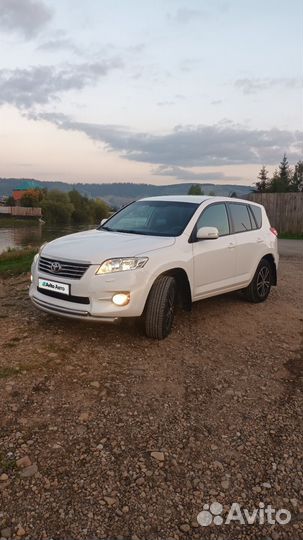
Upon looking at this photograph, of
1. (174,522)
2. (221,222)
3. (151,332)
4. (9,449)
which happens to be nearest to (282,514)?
(174,522)

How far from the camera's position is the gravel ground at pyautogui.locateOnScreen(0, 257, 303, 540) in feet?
7.15

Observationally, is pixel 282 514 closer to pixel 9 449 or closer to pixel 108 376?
pixel 9 449

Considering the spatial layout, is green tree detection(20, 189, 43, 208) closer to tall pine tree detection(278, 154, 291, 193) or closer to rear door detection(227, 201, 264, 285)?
tall pine tree detection(278, 154, 291, 193)

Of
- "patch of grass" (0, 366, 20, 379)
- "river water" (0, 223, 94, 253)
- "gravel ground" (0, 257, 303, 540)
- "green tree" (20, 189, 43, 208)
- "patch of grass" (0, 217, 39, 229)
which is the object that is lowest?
"river water" (0, 223, 94, 253)

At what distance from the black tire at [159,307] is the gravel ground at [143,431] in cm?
18

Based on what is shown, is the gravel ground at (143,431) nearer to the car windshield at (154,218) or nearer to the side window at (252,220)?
the car windshield at (154,218)

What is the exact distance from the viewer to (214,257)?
5.45 meters

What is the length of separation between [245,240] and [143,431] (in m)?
3.91

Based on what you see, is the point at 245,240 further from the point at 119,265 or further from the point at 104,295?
the point at 104,295

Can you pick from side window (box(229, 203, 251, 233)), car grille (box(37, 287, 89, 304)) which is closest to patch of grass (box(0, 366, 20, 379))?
car grille (box(37, 287, 89, 304))

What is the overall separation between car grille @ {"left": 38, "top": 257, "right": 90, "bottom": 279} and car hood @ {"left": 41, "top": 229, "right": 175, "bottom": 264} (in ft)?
0.18

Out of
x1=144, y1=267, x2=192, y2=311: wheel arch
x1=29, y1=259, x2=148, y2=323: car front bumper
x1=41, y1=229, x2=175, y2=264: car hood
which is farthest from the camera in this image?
x1=144, y1=267, x2=192, y2=311: wheel arch

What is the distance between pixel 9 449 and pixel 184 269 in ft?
9.46

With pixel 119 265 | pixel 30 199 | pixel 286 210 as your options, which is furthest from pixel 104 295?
pixel 30 199
